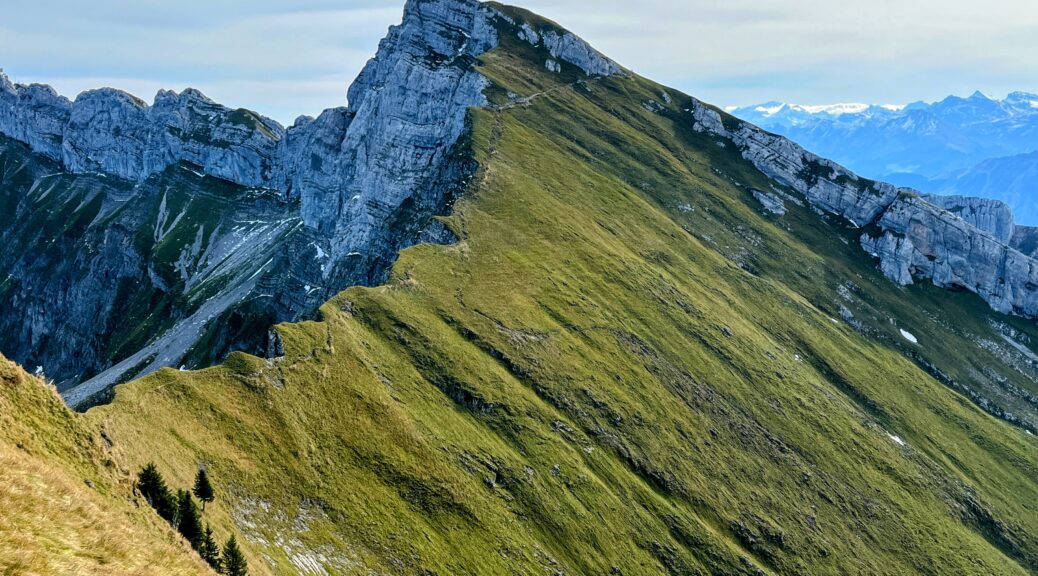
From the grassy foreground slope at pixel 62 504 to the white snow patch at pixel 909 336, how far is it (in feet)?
609

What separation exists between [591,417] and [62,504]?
8090 centimetres

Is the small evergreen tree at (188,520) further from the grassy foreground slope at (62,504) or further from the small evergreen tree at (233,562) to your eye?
the grassy foreground slope at (62,504)

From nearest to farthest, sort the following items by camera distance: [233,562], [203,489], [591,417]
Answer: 1. [233,562]
2. [203,489]
3. [591,417]

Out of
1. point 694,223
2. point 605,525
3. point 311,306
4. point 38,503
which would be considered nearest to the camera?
point 38,503

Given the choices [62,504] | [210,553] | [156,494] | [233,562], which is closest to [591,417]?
[233,562]

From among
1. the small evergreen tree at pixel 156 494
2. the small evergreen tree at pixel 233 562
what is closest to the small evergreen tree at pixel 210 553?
the small evergreen tree at pixel 233 562

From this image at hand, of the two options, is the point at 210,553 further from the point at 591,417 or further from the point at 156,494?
the point at 591,417

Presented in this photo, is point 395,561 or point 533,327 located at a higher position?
point 533,327

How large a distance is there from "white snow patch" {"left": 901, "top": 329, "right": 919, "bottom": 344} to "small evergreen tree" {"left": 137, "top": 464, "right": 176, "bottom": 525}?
182754 mm

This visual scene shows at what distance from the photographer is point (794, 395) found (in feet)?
408

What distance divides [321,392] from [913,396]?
5322 inches

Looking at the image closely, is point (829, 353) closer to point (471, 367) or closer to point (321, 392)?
point (471, 367)

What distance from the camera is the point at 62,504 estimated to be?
22891mm

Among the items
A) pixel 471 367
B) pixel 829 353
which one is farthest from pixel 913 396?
pixel 471 367
